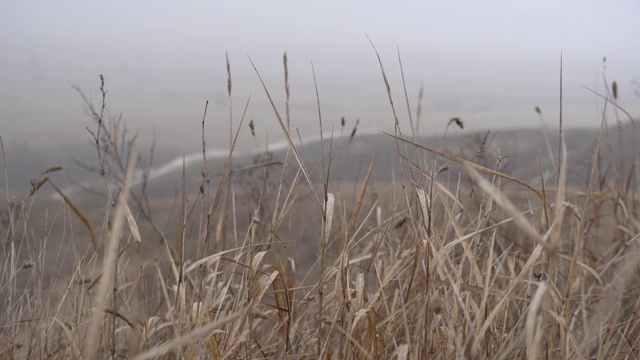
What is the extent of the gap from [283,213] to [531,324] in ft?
1.74

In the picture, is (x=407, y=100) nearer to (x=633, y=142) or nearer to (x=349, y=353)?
(x=349, y=353)

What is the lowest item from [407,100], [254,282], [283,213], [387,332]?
[387,332]

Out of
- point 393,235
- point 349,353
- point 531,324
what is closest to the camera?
point 531,324

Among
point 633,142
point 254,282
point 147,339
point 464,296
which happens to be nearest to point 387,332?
point 464,296

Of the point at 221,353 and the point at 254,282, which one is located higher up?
the point at 254,282

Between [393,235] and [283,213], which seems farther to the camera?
[393,235]

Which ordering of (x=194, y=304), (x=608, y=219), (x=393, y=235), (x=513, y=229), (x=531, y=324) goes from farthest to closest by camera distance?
(x=608, y=219), (x=513, y=229), (x=393, y=235), (x=194, y=304), (x=531, y=324)

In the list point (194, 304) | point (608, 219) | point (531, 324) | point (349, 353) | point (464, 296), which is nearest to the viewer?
point (531, 324)

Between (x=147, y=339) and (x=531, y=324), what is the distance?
0.71 meters

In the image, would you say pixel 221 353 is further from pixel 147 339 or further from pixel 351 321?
pixel 351 321

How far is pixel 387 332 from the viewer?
129 cm

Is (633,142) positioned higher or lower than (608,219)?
higher

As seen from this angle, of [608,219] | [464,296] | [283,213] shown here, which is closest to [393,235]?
[464,296]

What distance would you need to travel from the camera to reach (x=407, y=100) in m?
1.10
